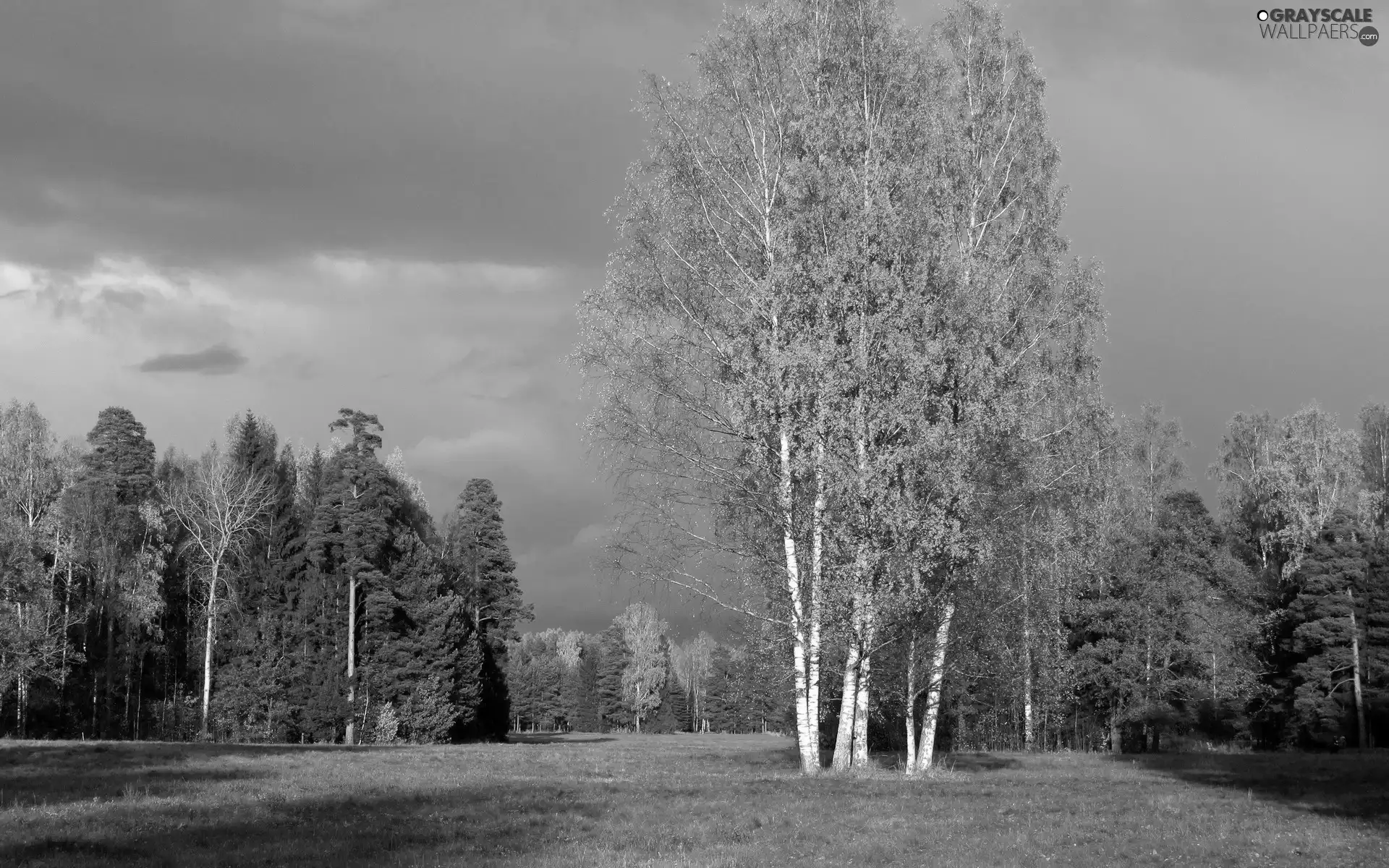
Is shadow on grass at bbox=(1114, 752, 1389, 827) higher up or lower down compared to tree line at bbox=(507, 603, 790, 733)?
higher up

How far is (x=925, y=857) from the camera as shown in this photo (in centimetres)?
1759

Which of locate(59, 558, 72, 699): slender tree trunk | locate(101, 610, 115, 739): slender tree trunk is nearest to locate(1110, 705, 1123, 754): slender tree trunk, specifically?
locate(59, 558, 72, 699): slender tree trunk

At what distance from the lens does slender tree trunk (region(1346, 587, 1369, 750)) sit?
207ft

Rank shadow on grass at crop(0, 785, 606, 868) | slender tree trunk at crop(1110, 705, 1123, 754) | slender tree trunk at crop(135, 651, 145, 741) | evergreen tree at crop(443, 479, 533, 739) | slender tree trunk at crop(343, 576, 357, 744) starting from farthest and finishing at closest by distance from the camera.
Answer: evergreen tree at crop(443, 479, 533, 739) → slender tree trunk at crop(343, 576, 357, 744) → slender tree trunk at crop(135, 651, 145, 741) → slender tree trunk at crop(1110, 705, 1123, 754) → shadow on grass at crop(0, 785, 606, 868)

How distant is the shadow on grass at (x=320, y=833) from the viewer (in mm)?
16406

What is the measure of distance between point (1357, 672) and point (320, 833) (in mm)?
63787

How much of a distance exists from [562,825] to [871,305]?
17343mm

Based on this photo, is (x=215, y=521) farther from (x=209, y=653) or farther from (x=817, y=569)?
(x=817, y=569)

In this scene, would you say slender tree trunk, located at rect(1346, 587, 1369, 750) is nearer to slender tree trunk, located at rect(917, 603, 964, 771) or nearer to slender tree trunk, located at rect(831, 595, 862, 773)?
slender tree trunk, located at rect(917, 603, 964, 771)

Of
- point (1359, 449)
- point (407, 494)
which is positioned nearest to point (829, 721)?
point (1359, 449)

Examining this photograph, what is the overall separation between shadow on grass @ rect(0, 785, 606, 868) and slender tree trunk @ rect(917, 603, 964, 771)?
12943 mm

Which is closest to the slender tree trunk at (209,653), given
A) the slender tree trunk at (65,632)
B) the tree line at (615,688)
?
the slender tree trunk at (65,632)

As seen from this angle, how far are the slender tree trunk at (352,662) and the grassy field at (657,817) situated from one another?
4081 cm

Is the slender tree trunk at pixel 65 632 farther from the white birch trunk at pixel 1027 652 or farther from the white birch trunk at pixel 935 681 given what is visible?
the white birch trunk at pixel 1027 652
